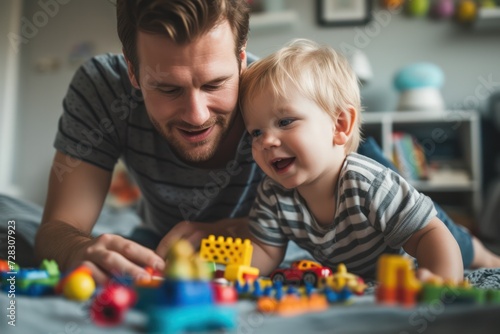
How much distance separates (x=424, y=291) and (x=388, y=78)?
2.61 m

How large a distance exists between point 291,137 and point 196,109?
19 centimetres

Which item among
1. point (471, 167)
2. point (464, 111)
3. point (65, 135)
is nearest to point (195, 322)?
point (65, 135)

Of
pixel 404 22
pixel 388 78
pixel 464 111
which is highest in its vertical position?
pixel 404 22

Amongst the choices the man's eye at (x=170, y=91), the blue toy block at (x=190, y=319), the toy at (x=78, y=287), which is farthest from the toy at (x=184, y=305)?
the man's eye at (x=170, y=91)

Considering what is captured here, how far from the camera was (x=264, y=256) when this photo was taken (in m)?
0.96

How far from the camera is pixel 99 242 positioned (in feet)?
2.43

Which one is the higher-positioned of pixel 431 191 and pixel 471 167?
pixel 471 167

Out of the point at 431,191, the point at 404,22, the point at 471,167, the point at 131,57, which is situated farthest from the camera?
the point at 404,22

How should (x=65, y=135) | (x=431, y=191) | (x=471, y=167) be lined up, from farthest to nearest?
(x=431, y=191) < (x=471, y=167) < (x=65, y=135)

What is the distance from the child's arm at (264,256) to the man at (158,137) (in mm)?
82

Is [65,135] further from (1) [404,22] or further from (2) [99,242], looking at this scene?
(1) [404,22]

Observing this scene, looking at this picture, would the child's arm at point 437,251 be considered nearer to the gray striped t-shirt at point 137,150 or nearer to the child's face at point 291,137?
the child's face at point 291,137

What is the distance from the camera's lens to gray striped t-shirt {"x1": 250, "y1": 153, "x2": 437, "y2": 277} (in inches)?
33.1

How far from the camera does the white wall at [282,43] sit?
2850 mm
